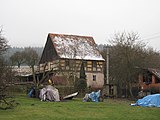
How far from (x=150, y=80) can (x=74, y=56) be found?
12.9 meters

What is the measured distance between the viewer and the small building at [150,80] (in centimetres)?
4435

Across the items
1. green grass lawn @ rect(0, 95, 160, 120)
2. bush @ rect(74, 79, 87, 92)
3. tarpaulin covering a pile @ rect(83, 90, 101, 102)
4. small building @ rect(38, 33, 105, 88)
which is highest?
small building @ rect(38, 33, 105, 88)

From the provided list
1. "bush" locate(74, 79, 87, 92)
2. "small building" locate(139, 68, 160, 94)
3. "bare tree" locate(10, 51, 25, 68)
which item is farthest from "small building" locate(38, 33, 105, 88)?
"bare tree" locate(10, 51, 25, 68)

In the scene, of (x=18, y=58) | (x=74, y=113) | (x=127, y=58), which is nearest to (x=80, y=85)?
(x=127, y=58)

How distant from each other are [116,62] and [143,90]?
6106 millimetres

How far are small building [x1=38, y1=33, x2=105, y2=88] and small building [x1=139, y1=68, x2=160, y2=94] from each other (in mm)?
8322

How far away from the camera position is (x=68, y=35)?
56531mm

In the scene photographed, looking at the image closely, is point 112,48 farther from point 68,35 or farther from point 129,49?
point 68,35

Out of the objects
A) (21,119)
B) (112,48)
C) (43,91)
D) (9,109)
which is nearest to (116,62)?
(112,48)

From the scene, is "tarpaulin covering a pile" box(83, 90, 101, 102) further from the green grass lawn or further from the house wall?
the house wall

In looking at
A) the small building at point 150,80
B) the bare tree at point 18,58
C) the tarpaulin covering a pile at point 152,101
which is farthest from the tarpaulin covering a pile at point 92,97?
the bare tree at point 18,58

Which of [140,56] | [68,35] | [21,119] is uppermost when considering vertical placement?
[68,35]

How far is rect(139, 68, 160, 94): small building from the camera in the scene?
44.3m

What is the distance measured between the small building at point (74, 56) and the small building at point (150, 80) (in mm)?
8322
